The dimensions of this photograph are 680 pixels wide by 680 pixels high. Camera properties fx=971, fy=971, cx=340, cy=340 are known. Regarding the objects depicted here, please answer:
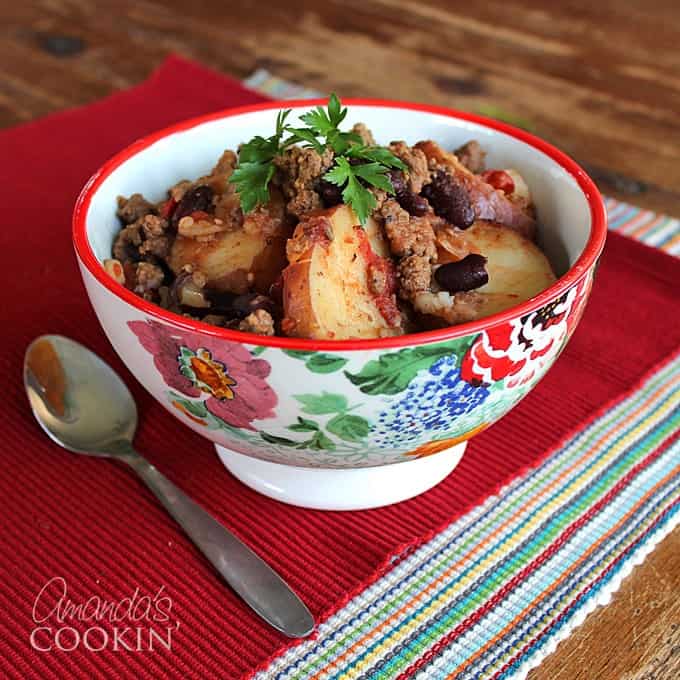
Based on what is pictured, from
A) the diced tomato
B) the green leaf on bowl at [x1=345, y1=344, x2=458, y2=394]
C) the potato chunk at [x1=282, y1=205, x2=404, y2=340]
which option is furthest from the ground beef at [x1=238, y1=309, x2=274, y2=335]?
the diced tomato

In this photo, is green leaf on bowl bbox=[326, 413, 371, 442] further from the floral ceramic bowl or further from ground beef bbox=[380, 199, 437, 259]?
ground beef bbox=[380, 199, 437, 259]

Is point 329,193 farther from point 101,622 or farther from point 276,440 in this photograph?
point 101,622

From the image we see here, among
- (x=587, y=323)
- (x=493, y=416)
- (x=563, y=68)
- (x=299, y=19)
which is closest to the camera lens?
(x=493, y=416)

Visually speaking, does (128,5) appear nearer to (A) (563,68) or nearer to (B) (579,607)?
(A) (563,68)

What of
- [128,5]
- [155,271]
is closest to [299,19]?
[128,5]

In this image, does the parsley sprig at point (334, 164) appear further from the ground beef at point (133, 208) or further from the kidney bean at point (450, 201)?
the ground beef at point (133, 208)

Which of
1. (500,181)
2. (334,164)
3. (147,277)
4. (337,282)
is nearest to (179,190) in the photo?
(147,277)
